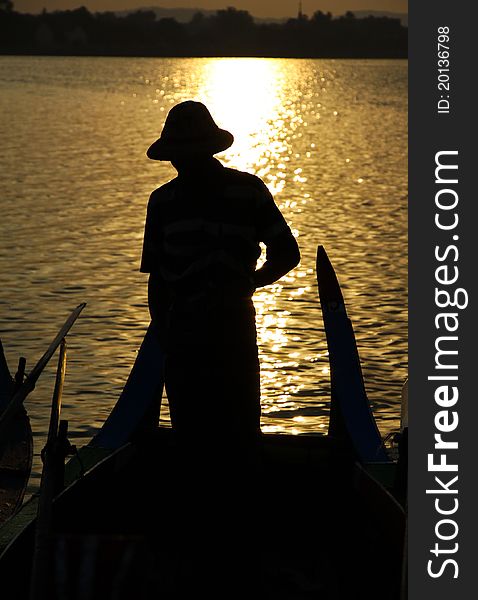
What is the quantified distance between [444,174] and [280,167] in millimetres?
32692

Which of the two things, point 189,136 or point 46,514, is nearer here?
point 46,514

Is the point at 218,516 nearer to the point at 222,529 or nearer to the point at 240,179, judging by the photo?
the point at 222,529

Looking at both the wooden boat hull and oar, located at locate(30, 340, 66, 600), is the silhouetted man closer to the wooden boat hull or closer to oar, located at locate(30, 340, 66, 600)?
the wooden boat hull

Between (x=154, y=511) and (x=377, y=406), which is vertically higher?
→ (x=377, y=406)

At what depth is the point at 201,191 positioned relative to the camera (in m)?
5.95

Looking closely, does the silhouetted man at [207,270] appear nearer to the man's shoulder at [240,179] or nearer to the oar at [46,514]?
the man's shoulder at [240,179]

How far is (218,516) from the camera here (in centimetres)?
624

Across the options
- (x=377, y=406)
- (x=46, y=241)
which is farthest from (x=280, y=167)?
(x=377, y=406)

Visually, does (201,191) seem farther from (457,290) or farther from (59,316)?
(59,316)

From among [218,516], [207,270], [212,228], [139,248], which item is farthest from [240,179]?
[139,248]

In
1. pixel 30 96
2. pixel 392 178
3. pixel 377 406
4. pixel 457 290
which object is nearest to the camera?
pixel 457 290

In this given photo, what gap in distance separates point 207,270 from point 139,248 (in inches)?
582

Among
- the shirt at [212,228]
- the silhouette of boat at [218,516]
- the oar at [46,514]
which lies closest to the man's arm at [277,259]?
the shirt at [212,228]

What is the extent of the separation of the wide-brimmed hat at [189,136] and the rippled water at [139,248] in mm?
5315
